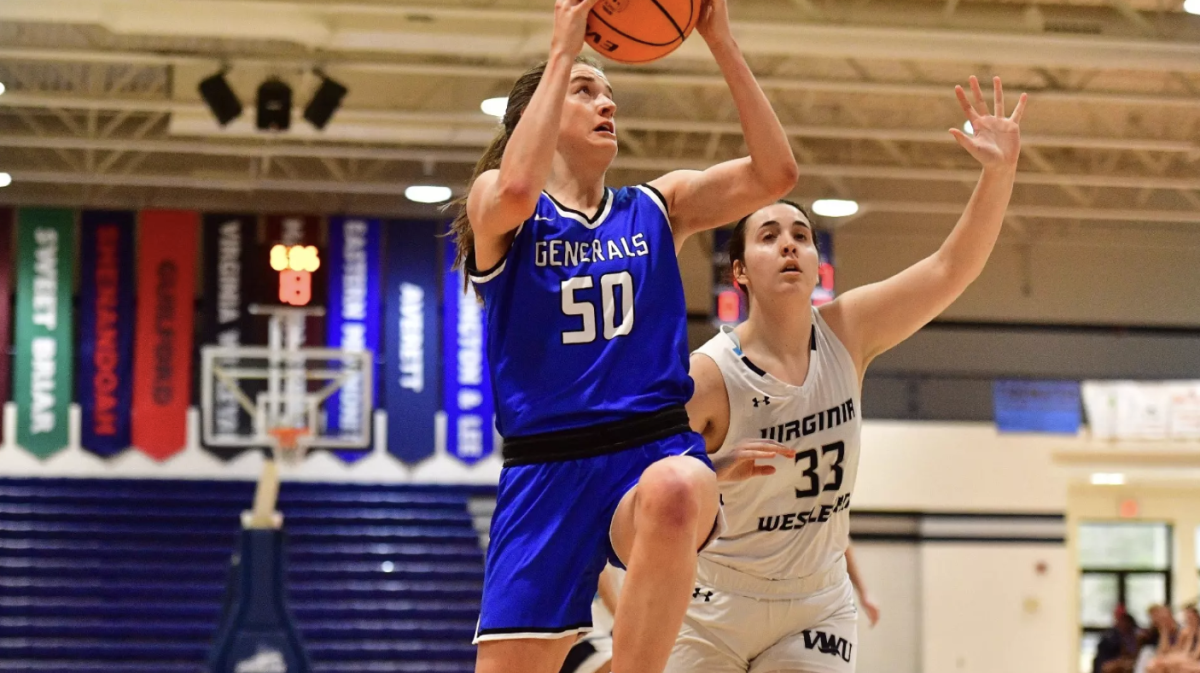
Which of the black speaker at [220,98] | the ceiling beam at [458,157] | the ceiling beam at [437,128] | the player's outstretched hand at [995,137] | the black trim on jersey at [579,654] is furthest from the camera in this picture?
the ceiling beam at [458,157]

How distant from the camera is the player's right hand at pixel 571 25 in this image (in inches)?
109

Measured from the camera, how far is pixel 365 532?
16062 millimetres

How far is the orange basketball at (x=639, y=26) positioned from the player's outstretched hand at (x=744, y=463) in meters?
0.90

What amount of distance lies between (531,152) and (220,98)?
9.42m

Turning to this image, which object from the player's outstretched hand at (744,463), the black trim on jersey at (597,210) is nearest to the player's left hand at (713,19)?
the black trim on jersey at (597,210)

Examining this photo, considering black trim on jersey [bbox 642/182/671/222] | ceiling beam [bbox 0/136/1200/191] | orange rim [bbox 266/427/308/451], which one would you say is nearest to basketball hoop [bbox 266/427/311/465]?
orange rim [bbox 266/427/308/451]

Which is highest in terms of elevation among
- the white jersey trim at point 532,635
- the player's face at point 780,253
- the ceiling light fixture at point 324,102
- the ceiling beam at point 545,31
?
the ceiling beam at point 545,31

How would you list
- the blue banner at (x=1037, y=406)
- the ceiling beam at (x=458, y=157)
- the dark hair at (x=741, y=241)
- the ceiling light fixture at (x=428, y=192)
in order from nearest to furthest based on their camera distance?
the dark hair at (x=741, y=241) → the ceiling beam at (x=458, y=157) → the ceiling light fixture at (x=428, y=192) → the blue banner at (x=1037, y=406)

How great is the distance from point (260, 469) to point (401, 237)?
3254mm

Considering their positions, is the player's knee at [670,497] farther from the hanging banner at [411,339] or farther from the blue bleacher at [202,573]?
the hanging banner at [411,339]

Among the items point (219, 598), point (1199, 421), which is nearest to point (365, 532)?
Answer: point (219, 598)

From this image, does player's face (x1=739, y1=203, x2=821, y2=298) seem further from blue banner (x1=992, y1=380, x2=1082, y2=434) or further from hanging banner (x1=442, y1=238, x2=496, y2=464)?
blue banner (x1=992, y1=380, x2=1082, y2=434)

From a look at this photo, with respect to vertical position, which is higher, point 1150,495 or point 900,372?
point 900,372

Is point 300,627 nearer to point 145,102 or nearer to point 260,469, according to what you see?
point 260,469
